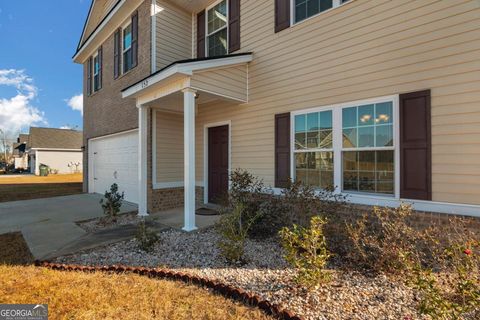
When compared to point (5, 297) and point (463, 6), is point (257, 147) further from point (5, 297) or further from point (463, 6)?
point (5, 297)

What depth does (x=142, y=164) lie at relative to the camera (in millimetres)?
7434

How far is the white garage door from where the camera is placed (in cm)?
903

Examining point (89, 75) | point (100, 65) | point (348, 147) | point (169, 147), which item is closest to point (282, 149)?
point (348, 147)

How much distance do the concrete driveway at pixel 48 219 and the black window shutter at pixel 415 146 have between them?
6235 millimetres

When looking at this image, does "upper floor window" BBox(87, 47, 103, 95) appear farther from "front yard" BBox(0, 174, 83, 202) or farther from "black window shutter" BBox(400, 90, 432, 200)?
"black window shutter" BBox(400, 90, 432, 200)

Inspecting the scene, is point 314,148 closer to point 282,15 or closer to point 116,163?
point 282,15

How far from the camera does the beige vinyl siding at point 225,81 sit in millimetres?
5707

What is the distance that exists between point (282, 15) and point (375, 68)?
2.70 meters


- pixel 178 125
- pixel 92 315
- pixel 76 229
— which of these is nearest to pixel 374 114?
pixel 92 315

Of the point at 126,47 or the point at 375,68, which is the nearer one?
the point at 375,68

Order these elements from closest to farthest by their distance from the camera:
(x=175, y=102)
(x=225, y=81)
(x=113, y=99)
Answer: (x=225, y=81) → (x=175, y=102) → (x=113, y=99)

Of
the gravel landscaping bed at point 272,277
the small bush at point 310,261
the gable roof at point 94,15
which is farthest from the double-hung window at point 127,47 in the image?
the small bush at point 310,261

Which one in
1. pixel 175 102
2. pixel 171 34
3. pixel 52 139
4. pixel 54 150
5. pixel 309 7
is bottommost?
pixel 54 150

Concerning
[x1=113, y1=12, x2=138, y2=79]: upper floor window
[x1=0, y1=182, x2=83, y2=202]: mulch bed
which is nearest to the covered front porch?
[x1=113, y1=12, x2=138, y2=79]: upper floor window
